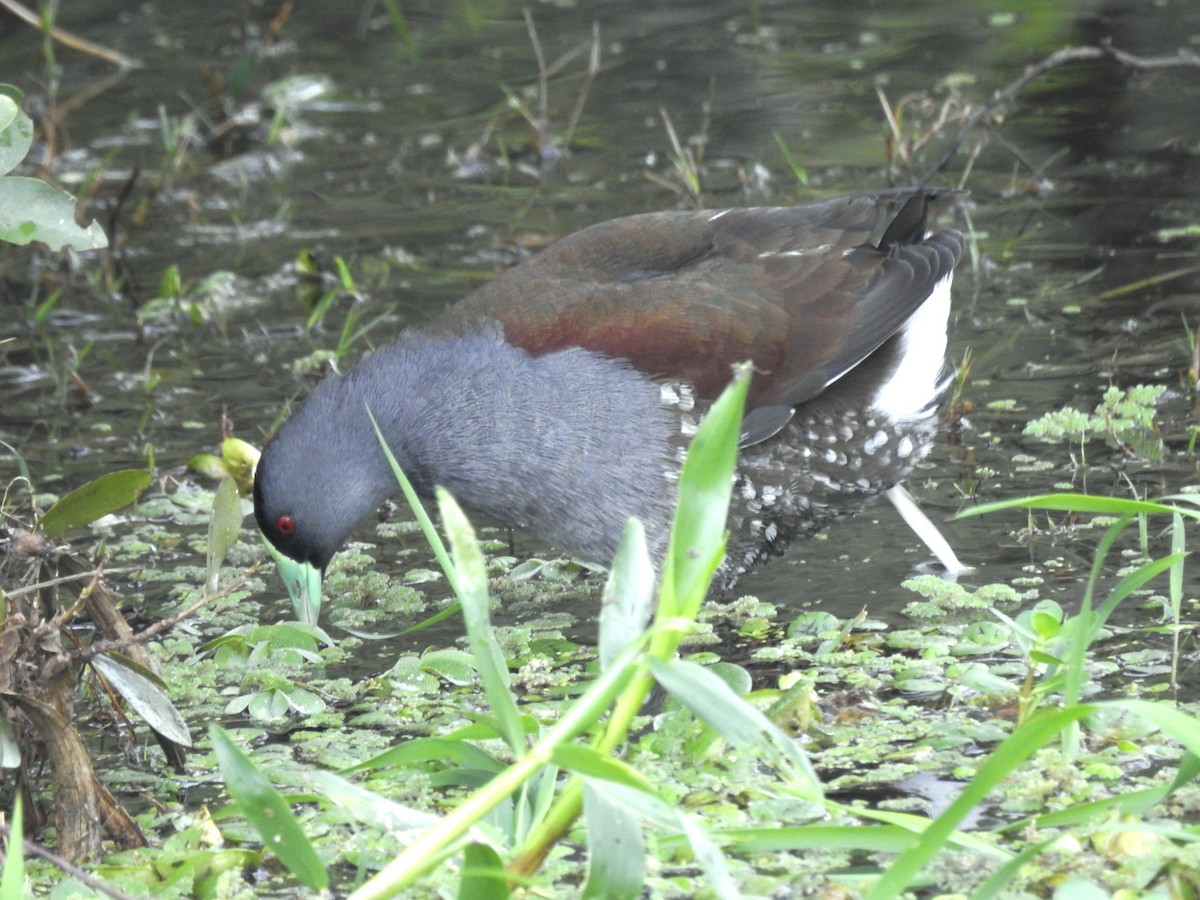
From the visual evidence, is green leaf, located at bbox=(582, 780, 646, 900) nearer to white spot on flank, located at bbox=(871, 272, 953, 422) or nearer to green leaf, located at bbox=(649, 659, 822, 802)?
green leaf, located at bbox=(649, 659, 822, 802)

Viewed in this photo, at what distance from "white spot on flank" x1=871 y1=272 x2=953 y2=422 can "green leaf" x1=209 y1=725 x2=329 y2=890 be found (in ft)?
7.00

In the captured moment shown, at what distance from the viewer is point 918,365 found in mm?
4105

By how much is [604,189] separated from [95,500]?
4.79 m

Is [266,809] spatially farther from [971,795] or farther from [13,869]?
[971,795]

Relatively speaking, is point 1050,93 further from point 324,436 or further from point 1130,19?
point 324,436

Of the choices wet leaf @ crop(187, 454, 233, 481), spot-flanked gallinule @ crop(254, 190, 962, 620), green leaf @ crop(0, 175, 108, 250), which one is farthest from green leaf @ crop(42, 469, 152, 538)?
wet leaf @ crop(187, 454, 233, 481)

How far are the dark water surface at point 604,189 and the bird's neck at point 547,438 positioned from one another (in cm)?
59

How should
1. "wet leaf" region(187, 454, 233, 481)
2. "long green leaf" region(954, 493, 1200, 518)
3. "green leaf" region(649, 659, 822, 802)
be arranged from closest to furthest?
"green leaf" region(649, 659, 822, 802), "long green leaf" region(954, 493, 1200, 518), "wet leaf" region(187, 454, 233, 481)

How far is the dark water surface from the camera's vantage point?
518cm

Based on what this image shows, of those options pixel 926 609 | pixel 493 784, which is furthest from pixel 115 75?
pixel 493 784

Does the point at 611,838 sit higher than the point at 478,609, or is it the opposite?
the point at 478,609

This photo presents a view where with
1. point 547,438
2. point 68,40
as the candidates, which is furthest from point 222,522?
point 68,40

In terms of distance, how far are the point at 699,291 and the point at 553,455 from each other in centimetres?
53

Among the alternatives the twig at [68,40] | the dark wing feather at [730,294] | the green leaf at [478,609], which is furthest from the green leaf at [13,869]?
the twig at [68,40]
